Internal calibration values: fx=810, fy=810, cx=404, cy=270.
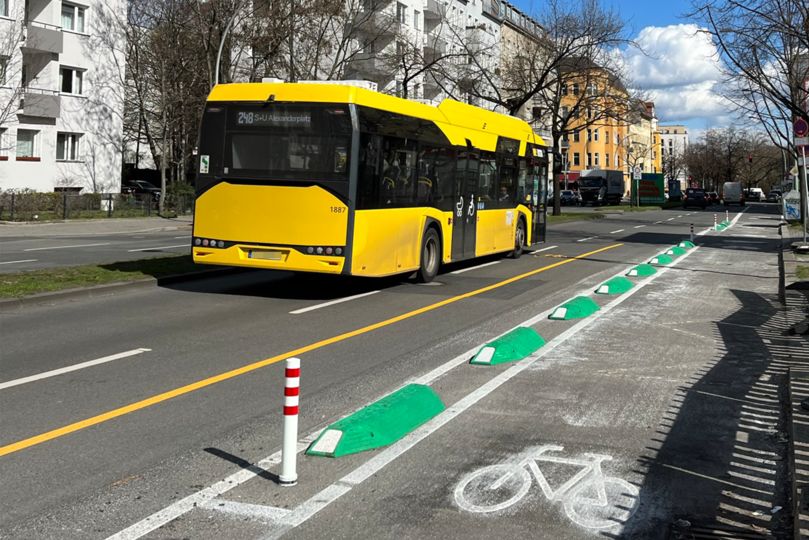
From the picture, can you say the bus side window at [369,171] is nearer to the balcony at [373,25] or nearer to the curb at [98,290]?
the curb at [98,290]

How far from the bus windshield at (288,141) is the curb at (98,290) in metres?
2.67

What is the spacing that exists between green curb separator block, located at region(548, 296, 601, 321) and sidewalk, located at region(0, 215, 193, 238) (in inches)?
845

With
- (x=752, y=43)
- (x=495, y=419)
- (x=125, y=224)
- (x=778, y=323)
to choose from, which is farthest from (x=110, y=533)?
(x=125, y=224)

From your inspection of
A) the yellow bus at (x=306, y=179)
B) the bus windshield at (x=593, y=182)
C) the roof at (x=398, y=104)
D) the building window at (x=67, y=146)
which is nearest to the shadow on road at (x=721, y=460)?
the yellow bus at (x=306, y=179)

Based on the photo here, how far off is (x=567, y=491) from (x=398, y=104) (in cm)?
1008

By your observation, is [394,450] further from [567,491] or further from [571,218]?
[571,218]

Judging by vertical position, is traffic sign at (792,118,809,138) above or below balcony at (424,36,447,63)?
below

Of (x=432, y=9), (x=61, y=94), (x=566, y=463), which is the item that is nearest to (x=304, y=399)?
(x=566, y=463)

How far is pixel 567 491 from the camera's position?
471cm

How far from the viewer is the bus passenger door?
1662 centimetres

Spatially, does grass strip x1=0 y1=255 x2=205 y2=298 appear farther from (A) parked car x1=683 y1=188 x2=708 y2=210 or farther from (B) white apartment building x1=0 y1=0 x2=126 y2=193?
(A) parked car x1=683 y1=188 x2=708 y2=210

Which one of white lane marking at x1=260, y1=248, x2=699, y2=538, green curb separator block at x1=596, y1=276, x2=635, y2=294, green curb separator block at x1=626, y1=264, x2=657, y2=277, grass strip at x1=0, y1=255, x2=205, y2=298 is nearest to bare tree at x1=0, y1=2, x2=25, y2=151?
grass strip at x1=0, y1=255, x2=205, y2=298

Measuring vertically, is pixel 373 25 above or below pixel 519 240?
above

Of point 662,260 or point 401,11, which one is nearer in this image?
point 662,260
